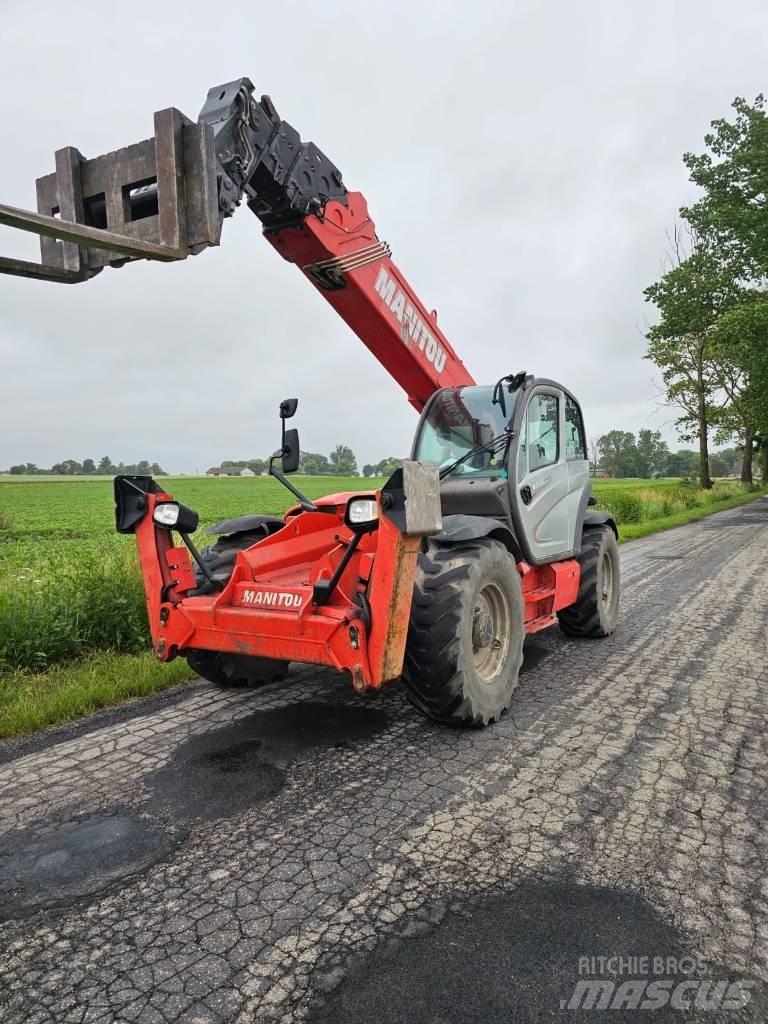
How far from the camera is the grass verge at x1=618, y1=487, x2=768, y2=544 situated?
17.6 meters

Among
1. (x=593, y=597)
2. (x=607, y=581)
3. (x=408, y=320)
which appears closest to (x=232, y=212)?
(x=408, y=320)

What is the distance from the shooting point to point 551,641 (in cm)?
664

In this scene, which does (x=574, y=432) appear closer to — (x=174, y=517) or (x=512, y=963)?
(x=174, y=517)

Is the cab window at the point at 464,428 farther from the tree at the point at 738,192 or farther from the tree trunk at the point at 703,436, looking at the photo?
the tree trunk at the point at 703,436

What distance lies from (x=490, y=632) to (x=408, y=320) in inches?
104

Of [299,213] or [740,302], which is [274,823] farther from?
[740,302]

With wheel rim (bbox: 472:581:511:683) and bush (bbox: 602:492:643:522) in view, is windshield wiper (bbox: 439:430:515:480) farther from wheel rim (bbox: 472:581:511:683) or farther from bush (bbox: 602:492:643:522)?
bush (bbox: 602:492:643:522)

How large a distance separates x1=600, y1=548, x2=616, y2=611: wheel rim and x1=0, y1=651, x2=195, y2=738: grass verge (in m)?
3.83

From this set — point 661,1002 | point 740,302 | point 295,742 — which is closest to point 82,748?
point 295,742

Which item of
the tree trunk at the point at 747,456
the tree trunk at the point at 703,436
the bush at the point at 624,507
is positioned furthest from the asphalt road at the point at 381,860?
the tree trunk at the point at 747,456

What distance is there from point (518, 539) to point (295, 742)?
2.31 meters

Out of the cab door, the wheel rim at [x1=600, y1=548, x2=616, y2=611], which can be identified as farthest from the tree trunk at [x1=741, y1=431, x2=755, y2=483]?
the cab door

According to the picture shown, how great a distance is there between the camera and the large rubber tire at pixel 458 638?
12.9 ft

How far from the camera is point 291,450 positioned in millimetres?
4430
